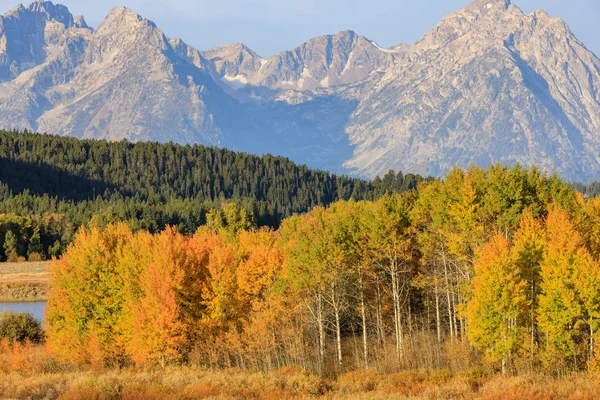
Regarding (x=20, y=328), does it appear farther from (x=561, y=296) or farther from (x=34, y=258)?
(x=34, y=258)

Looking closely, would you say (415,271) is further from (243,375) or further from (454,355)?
(243,375)

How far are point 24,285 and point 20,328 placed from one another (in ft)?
163

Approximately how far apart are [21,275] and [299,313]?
78252 mm

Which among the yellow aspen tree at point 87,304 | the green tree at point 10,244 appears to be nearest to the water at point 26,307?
the yellow aspen tree at point 87,304

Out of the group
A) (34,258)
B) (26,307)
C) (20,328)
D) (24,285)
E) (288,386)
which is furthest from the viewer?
(34,258)

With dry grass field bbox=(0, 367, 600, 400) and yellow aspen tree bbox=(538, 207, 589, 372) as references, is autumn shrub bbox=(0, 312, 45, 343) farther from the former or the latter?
yellow aspen tree bbox=(538, 207, 589, 372)

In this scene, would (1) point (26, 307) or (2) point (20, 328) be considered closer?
(2) point (20, 328)

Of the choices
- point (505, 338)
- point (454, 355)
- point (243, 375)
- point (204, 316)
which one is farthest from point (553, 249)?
point (204, 316)

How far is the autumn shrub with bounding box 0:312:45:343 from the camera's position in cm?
7739

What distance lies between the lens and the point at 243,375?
174ft

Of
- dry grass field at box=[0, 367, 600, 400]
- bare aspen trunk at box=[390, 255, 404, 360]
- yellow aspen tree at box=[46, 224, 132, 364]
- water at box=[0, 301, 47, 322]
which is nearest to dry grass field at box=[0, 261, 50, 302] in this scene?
water at box=[0, 301, 47, 322]

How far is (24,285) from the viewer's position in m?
125

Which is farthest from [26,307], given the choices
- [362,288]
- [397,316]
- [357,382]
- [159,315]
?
[357,382]

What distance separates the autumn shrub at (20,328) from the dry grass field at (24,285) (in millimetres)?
44242
